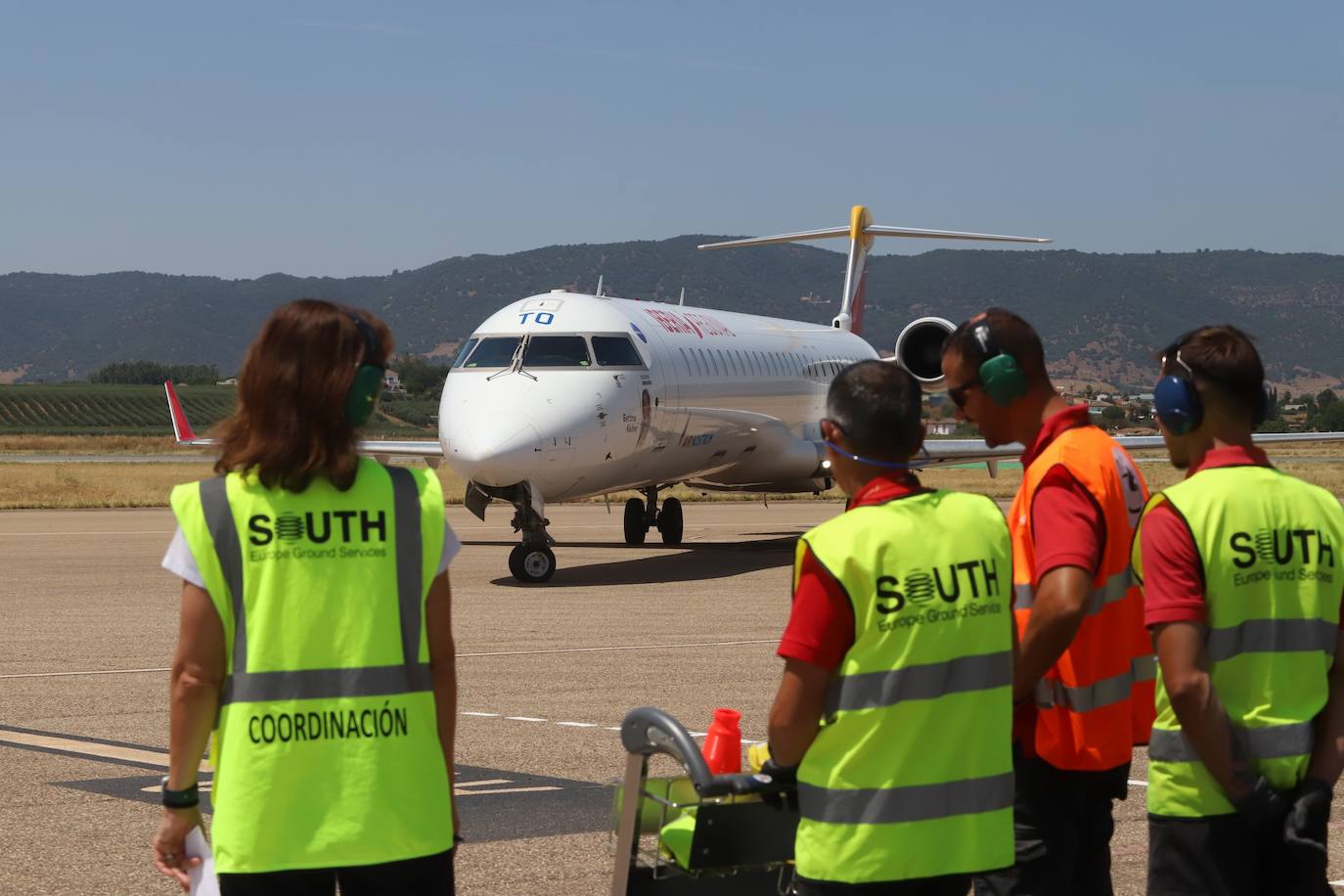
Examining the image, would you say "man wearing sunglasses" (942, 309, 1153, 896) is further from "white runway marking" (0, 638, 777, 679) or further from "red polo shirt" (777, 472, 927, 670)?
"white runway marking" (0, 638, 777, 679)

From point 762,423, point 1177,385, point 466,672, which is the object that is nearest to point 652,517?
point 762,423

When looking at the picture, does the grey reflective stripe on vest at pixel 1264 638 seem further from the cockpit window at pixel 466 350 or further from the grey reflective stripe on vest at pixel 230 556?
the cockpit window at pixel 466 350

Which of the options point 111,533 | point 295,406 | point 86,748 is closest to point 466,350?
point 111,533

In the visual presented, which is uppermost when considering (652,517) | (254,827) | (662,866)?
(254,827)

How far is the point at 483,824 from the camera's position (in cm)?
740

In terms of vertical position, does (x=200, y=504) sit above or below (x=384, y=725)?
above

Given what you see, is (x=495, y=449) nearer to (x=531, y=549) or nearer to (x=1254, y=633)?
(x=531, y=549)

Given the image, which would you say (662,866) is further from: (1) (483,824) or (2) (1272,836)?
(1) (483,824)

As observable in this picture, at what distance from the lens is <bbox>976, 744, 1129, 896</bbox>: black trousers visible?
4.37 metres

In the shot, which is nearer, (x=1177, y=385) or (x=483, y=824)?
(x=1177, y=385)

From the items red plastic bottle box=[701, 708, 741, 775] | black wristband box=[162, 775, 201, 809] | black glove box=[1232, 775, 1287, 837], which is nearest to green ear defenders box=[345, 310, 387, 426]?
black wristband box=[162, 775, 201, 809]

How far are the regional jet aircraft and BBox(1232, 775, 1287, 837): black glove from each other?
11150mm

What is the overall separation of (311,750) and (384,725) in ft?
0.50

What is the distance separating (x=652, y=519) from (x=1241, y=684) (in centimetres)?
2291
